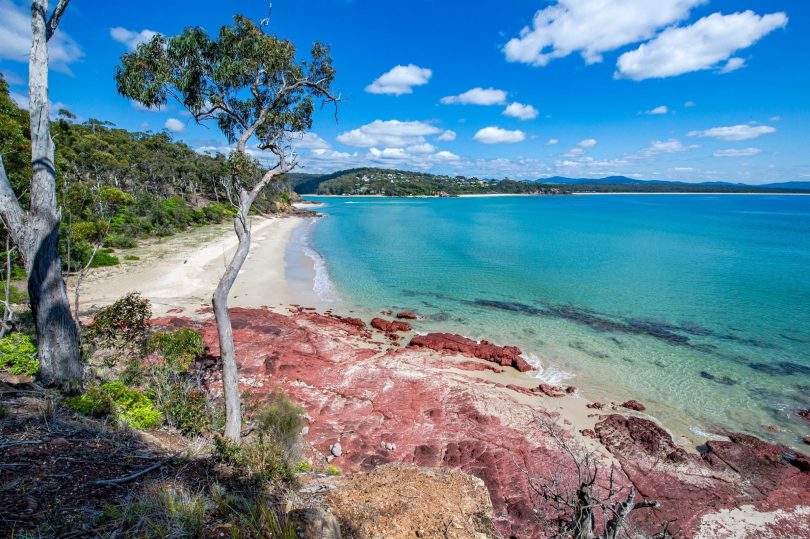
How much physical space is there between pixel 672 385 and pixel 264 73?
18966mm

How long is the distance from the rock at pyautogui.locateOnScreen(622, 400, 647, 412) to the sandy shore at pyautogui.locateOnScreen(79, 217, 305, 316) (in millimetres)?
16704

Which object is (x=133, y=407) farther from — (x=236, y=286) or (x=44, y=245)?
(x=236, y=286)

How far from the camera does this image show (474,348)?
1802 cm

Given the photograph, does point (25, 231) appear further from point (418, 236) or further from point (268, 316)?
point (418, 236)

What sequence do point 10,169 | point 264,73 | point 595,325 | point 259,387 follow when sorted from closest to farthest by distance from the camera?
point 264,73 < point 259,387 < point 10,169 < point 595,325

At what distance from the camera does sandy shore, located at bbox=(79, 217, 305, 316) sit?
2241 cm

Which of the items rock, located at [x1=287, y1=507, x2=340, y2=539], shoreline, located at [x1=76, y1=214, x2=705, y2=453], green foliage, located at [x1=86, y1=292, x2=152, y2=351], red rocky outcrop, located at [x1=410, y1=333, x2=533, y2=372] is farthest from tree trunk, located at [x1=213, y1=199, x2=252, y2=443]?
red rocky outcrop, located at [x1=410, y1=333, x2=533, y2=372]

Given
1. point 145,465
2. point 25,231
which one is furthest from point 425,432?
point 25,231

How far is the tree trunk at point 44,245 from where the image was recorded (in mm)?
7160

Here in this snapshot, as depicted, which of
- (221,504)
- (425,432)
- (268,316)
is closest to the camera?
(221,504)

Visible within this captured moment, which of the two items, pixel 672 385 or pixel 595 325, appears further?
pixel 595 325

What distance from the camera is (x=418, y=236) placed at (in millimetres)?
62031

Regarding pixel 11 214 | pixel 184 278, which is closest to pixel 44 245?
pixel 11 214

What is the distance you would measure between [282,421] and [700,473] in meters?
11.9
